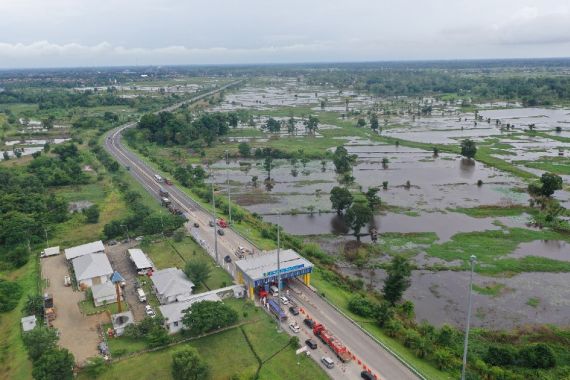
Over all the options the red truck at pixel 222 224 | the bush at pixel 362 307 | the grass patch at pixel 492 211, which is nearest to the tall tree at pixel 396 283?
the bush at pixel 362 307

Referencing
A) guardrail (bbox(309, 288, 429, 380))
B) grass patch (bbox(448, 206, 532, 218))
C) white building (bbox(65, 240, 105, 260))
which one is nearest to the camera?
guardrail (bbox(309, 288, 429, 380))

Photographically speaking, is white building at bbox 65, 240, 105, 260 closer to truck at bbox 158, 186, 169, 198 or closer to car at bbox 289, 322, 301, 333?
truck at bbox 158, 186, 169, 198

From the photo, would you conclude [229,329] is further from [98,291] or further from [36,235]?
[36,235]

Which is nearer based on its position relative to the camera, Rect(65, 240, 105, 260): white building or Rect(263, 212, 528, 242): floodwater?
Rect(65, 240, 105, 260): white building

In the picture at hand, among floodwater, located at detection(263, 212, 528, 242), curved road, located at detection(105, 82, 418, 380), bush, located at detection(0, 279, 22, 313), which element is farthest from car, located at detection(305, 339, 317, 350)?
bush, located at detection(0, 279, 22, 313)

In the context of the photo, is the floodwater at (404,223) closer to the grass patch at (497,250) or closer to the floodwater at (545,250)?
the grass patch at (497,250)

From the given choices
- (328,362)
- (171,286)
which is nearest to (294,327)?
(328,362)
